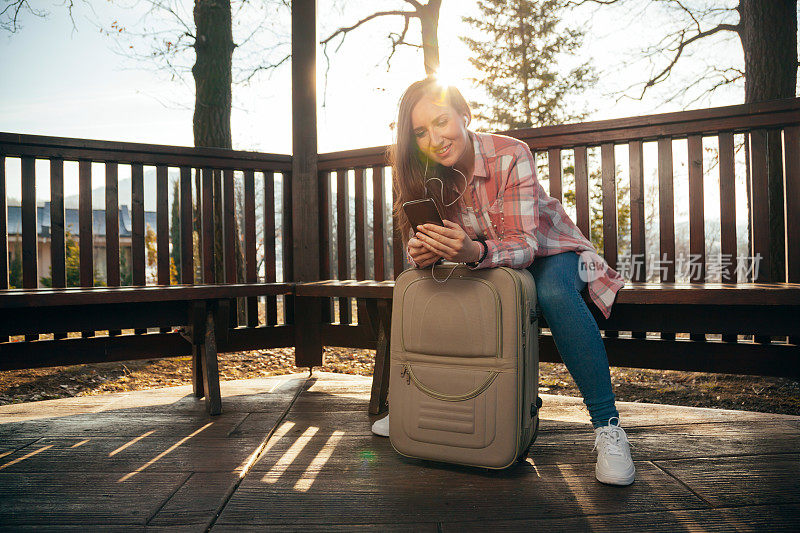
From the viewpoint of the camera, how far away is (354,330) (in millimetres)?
3160

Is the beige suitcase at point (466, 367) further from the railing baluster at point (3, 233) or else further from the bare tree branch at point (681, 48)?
the bare tree branch at point (681, 48)

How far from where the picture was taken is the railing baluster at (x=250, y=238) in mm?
3072

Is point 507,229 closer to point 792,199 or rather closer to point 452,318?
point 452,318

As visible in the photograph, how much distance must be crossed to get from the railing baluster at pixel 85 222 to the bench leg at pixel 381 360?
57.8 inches

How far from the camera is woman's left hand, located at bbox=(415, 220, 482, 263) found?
1.56 m

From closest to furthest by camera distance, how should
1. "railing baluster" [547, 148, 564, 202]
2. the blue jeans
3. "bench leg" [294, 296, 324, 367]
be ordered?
the blue jeans < "railing baluster" [547, 148, 564, 202] < "bench leg" [294, 296, 324, 367]

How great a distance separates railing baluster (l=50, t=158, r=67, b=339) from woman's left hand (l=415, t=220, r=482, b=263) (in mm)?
2005

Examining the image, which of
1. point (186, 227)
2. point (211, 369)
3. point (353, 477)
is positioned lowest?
point (353, 477)

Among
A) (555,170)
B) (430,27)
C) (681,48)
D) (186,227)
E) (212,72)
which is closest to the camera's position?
(555,170)

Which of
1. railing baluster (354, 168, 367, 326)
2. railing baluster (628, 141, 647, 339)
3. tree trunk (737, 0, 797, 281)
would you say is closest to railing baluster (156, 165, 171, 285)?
railing baluster (354, 168, 367, 326)

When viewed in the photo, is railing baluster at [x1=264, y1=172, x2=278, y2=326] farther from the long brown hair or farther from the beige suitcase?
the beige suitcase

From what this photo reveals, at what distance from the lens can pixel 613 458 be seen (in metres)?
1.59

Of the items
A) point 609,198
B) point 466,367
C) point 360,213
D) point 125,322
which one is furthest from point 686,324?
point 125,322

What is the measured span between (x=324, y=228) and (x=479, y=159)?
1668 mm
